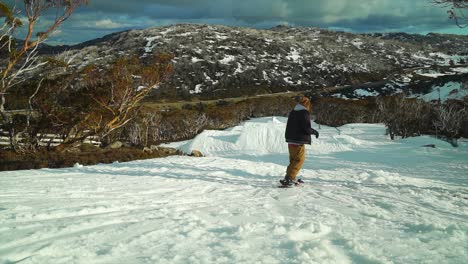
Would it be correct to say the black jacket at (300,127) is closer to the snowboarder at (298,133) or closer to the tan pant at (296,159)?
the snowboarder at (298,133)

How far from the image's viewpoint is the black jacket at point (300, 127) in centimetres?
796

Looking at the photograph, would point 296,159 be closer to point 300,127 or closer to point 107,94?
point 300,127

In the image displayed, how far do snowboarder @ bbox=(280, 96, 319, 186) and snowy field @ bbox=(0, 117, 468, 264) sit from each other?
543 mm

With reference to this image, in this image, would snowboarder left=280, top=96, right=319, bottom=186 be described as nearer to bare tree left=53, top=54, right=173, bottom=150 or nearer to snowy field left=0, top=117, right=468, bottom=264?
snowy field left=0, top=117, right=468, bottom=264

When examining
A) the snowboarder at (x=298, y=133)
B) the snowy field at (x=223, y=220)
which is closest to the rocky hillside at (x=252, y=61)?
the snowboarder at (x=298, y=133)

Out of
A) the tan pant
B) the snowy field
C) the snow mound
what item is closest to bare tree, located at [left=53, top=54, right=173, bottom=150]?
the snow mound

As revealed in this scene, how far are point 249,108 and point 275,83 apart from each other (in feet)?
214

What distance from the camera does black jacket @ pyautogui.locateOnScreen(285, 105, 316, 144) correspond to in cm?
796

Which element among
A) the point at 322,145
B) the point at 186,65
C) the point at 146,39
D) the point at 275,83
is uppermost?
the point at 146,39

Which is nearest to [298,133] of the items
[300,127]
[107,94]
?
[300,127]

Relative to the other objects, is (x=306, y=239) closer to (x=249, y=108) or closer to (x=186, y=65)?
(x=249, y=108)

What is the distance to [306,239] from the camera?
4.10 metres

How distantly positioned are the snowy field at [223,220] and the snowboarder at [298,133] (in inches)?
21.4

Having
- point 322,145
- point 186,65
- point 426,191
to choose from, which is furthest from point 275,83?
point 426,191
